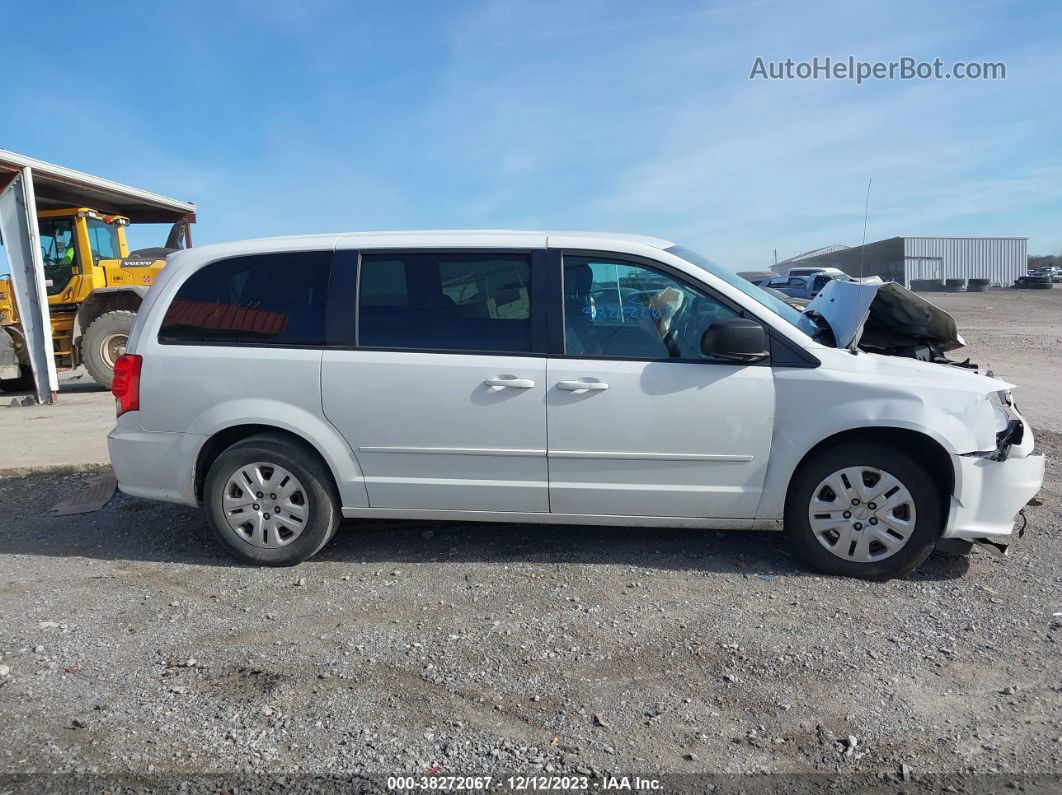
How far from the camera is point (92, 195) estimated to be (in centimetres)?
1285

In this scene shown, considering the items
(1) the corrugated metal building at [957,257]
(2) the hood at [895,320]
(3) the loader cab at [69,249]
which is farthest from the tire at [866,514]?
(1) the corrugated metal building at [957,257]

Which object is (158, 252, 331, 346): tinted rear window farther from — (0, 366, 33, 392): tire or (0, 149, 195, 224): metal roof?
(0, 366, 33, 392): tire

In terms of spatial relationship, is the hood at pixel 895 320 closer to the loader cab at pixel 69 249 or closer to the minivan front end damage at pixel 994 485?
the minivan front end damage at pixel 994 485

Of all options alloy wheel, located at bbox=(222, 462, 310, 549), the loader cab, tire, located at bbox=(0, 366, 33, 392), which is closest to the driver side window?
alloy wheel, located at bbox=(222, 462, 310, 549)

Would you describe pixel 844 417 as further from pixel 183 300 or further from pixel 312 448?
pixel 183 300

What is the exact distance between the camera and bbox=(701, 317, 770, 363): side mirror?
4121 millimetres

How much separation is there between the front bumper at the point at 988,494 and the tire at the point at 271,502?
10.9 ft

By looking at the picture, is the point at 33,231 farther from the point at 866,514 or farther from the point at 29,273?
the point at 866,514

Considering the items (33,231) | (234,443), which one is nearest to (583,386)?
(234,443)

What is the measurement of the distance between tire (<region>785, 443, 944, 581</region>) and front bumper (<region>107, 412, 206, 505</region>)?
10.9 ft

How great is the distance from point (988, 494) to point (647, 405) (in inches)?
69.2

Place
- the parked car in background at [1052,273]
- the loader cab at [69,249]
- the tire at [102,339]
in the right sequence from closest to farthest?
the tire at [102,339] < the loader cab at [69,249] < the parked car in background at [1052,273]

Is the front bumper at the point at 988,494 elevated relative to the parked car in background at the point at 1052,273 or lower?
lower

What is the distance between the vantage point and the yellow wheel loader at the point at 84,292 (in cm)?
1262
